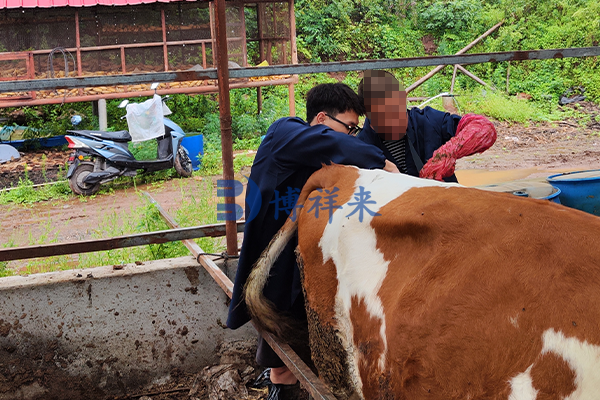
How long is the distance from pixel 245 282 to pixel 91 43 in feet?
35.3

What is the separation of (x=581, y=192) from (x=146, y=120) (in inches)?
273

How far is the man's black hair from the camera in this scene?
6.98ft

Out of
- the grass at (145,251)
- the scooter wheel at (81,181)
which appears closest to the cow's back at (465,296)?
the grass at (145,251)

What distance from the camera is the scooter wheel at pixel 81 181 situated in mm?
7926

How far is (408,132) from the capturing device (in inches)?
101

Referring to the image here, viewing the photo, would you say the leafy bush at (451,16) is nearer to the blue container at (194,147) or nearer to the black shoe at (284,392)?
the blue container at (194,147)

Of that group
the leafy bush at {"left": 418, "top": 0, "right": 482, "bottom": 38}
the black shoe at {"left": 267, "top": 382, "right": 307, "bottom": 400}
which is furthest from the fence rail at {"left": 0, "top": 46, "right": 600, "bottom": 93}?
the leafy bush at {"left": 418, "top": 0, "right": 482, "bottom": 38}

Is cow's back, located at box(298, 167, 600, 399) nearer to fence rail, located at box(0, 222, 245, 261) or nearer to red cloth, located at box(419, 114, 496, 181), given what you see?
red cloth, located at box(419, 114, 496, 181)

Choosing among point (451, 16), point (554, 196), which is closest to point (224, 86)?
point (554, 196)

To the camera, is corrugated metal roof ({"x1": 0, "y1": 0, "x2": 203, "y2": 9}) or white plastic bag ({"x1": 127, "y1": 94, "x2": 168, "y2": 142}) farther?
corrugated metal roof ({"x1": 0, "y1": 0, "x2": 203, "y2": 9})

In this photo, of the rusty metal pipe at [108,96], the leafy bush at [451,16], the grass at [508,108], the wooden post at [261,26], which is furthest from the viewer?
the leafy bush at [451,16]

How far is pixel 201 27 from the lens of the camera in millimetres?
11914

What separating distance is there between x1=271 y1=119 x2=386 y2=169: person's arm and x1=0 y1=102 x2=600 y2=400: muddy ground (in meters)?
1.95

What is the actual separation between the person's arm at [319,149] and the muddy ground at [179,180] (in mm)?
1947
